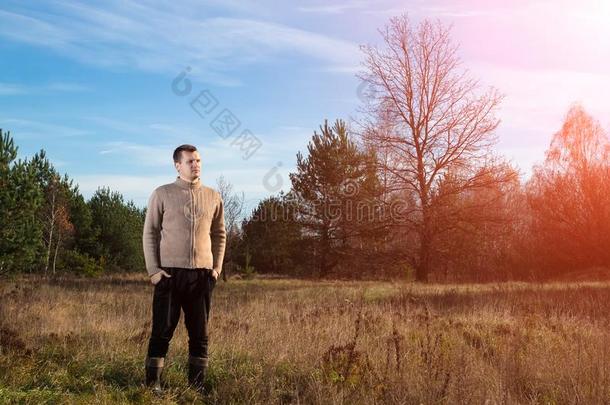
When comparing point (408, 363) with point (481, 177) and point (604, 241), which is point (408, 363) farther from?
point (604, 241)

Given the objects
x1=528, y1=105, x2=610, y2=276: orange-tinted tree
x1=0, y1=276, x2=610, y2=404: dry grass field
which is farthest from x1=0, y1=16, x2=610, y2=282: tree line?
x1=0, y1=276, x2=610, y2=404: dry grass field

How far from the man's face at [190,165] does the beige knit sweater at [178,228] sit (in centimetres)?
8

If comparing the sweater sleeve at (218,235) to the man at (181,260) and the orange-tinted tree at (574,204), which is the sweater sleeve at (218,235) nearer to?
the man at (181,260)

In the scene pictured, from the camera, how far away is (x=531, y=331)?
751 centimetres

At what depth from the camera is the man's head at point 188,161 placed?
4.91m

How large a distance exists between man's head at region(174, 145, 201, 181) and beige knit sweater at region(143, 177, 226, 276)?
86 mm

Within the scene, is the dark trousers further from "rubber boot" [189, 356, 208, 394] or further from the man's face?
the man's face

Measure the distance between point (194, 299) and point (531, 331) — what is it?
481 centimetres

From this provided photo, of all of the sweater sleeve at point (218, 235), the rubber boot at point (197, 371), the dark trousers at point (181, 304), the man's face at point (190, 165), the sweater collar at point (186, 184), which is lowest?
the rubber boot at point (197, 371)

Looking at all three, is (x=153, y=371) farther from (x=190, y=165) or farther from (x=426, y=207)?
(x=426, y=207)

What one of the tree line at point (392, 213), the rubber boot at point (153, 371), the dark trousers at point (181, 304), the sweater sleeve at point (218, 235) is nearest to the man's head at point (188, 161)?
the sweater sleeve at point (218, 235)

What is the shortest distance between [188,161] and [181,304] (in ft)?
4.20

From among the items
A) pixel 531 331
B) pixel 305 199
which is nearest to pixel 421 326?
pixel 531 331

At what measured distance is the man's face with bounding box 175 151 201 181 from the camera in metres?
4.91
